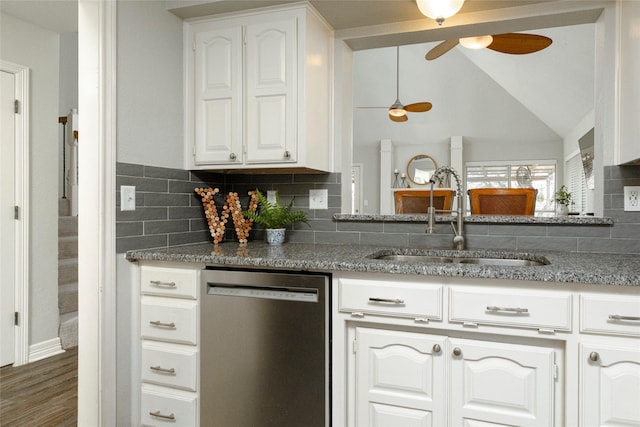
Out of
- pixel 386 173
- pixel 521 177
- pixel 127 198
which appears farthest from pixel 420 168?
pixel 127 198

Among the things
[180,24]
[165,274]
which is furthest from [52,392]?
[180,24]

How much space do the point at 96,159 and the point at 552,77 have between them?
531cm

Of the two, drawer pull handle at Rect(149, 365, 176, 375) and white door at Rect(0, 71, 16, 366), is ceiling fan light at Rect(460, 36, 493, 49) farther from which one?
white door at Rect(0, 71, 16, 366)

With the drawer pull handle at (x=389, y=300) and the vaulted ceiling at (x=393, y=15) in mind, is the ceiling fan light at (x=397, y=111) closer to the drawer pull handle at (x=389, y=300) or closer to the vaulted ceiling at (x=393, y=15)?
the vaulted ceiling at (x=393, y=15)

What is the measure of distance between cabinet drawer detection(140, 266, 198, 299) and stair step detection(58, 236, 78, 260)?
86.6 inches

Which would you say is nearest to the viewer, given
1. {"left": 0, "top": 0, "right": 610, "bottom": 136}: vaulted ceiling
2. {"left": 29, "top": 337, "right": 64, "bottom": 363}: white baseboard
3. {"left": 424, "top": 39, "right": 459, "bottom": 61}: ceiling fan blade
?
{"left": 0, "top": 0, "right": 610, "bottom": 136}: vaulted ceiling

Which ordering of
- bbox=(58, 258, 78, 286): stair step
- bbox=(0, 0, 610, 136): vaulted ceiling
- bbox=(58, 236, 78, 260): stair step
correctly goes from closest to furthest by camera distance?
bbox=(0, 0, 610, 136): vaulted ceiling → bbox=(58, 258, 78, 286): stair step → bbox=(58, 236, 78, 260): stair step

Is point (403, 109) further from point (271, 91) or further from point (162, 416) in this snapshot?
point (162, 416)

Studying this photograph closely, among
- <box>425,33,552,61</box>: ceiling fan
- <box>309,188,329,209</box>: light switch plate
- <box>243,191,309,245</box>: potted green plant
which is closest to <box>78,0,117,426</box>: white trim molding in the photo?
<box>243,191,309,245</box>: potted green plant

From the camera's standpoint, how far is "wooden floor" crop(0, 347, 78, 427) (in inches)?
89.7

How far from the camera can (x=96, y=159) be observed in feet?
6.36

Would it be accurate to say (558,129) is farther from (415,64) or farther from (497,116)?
(415,64)

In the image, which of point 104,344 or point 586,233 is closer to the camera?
point 104,344

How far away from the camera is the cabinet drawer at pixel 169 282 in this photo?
6.48 ft
